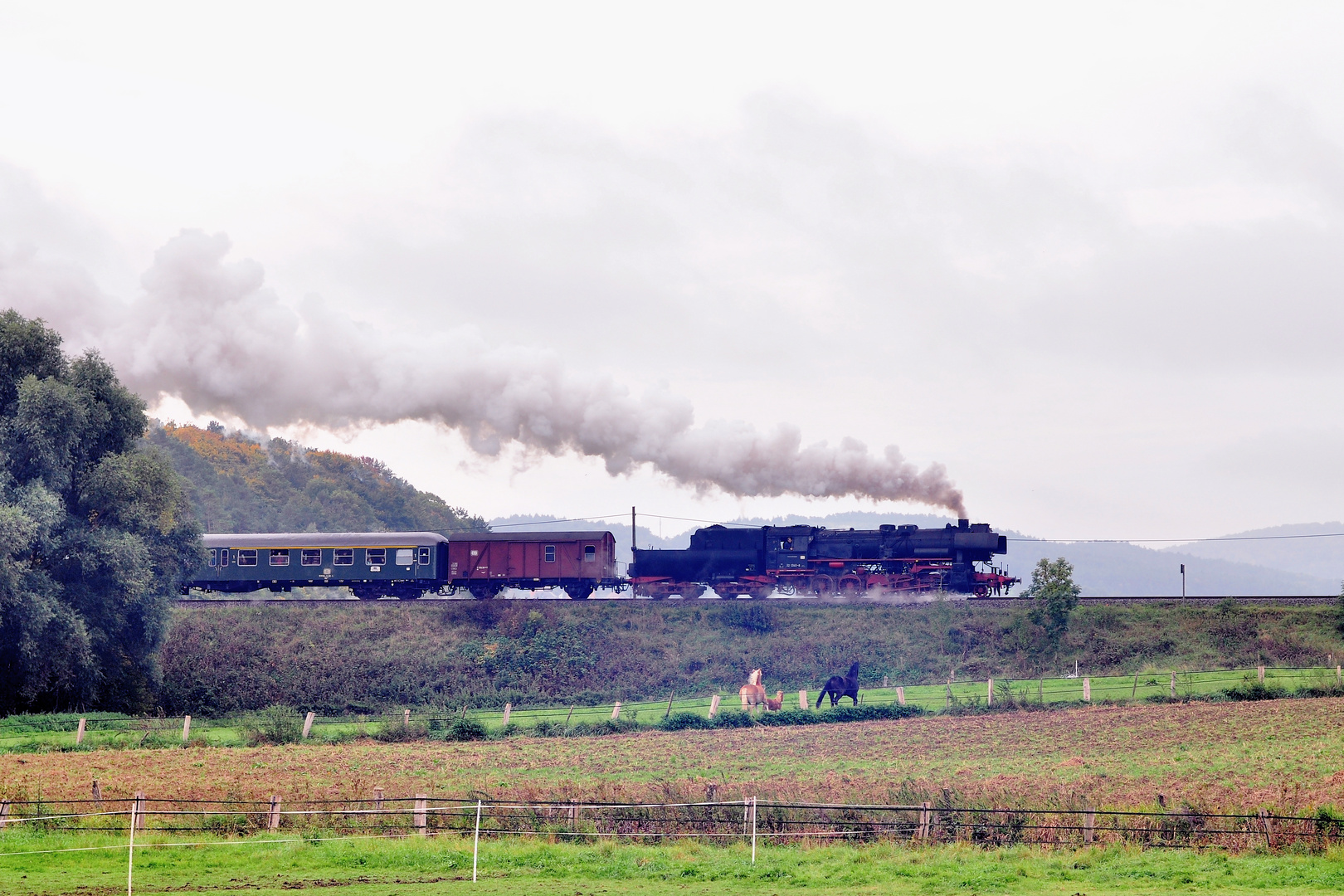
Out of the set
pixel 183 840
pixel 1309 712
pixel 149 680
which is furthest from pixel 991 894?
pixel 149 680

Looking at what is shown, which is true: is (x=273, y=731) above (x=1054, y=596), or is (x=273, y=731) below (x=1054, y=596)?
below

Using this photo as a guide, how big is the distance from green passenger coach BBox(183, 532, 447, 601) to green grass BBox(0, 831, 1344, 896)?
118ft

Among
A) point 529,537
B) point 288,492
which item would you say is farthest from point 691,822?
point 288,492

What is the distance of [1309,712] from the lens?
36.7 metres

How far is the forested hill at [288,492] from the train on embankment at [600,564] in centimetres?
5484

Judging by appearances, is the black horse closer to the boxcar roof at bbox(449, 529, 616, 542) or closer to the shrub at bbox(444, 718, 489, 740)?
the shrub at bbox(444, 718, 489, 740)

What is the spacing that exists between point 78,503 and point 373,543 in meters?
15.5

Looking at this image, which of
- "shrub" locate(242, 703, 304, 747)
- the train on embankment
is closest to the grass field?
"shrub" locate(242, 703, 304, 747)

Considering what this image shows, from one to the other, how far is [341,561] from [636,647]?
1621 centimetres

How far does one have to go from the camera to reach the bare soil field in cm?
2494

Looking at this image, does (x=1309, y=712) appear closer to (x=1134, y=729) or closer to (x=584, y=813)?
(x=1134, y=729)

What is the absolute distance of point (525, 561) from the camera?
58125 mm

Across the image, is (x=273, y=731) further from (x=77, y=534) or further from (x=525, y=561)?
(x=525, y=561)

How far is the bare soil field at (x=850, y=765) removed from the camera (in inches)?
982
